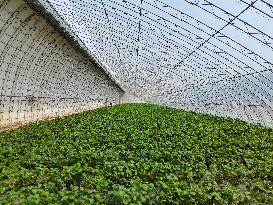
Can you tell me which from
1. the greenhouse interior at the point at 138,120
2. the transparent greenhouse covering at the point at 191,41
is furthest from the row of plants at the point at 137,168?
the transparent greenhouse covering at the point at 191,41

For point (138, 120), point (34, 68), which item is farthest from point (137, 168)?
point (34, 68)

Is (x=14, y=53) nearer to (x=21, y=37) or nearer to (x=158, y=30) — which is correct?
(x=21, y=37)

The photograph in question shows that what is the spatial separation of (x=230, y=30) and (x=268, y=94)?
16.6ft

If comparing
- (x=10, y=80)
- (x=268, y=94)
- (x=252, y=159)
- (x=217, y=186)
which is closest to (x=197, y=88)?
(x=268, y=94)

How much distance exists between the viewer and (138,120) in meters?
18.6

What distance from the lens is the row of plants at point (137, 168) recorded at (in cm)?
659

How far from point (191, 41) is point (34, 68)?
9.50 meters

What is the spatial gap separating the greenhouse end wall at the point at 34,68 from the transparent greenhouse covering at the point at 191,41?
4.86 ft

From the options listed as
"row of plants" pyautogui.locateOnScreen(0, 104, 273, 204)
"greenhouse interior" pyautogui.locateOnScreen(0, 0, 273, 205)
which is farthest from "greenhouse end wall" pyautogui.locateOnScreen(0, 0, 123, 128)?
"row of plants" pyautogui.locateOnScreen(0, 104, 273, 204)

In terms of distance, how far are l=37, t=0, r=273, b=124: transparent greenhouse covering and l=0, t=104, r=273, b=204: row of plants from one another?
326 cm

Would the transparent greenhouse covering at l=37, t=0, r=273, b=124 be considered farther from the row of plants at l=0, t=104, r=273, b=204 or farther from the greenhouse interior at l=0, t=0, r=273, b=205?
the row of plants at l=0, t=104, r=273, b=204

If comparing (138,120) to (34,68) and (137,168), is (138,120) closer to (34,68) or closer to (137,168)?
(34,68)

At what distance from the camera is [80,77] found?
34.2m

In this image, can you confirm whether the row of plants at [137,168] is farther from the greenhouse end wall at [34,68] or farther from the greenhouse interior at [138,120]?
the greenhouse end wall at [34,68]
